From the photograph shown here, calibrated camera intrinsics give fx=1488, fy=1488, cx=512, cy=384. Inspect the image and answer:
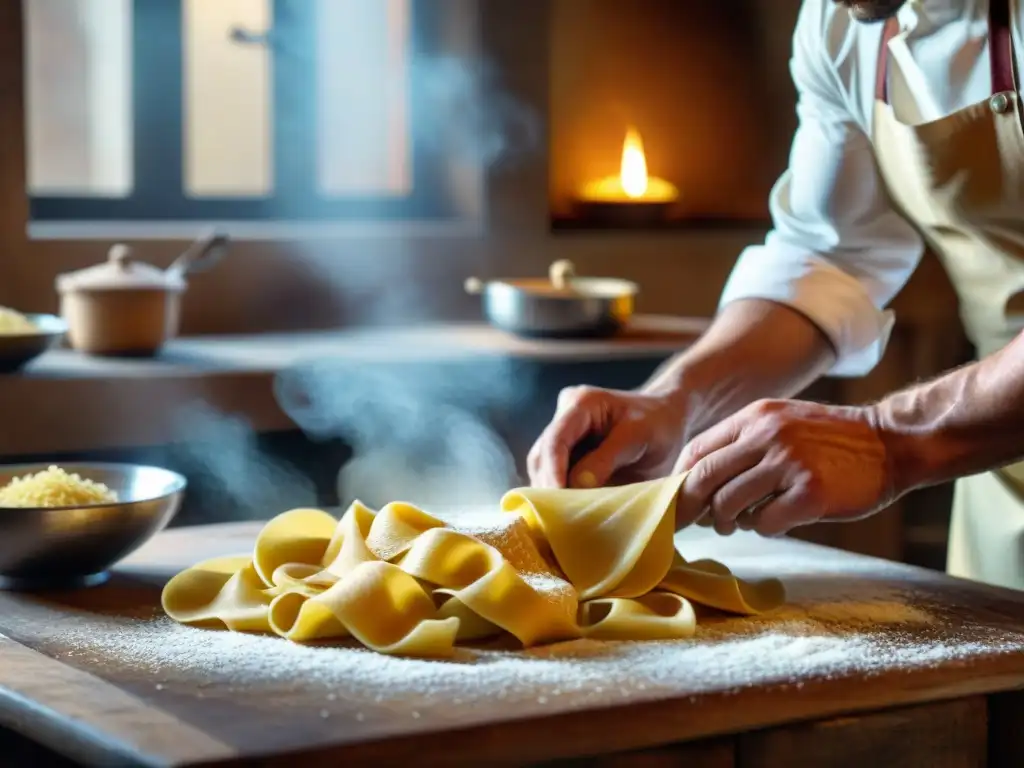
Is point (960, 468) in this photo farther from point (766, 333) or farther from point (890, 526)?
point (890, 526)

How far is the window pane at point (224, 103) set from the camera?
14.5 feet

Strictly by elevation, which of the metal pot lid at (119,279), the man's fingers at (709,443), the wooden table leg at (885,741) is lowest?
the wooden table leg at (885,741)

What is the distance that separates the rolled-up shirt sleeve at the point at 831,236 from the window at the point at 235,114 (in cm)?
234

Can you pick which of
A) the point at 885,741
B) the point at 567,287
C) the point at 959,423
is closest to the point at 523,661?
the point at 885,741

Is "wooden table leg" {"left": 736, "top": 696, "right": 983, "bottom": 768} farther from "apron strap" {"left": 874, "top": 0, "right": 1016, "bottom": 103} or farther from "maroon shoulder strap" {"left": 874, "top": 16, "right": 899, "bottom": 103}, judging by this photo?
"maroon shoulder strap" {"left": 874, "top": 16, "right": 899, "bottom": 103}

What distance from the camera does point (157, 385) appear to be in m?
3.01

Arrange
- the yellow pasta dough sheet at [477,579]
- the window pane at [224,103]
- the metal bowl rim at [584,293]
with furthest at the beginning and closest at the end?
1. the window pane at [224,103]
2. the metal bowl rim at [584,293]
3. the yellow pasta dough sheet at [477,579]

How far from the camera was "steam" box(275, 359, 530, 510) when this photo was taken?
3.27 metres

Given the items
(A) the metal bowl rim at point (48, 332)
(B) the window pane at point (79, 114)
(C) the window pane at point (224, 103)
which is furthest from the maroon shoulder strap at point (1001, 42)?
(B) the window pane at point (79, 114)

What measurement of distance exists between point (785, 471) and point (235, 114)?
10.7ft

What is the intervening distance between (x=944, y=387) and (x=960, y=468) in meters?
0.09

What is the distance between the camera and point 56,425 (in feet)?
9.70

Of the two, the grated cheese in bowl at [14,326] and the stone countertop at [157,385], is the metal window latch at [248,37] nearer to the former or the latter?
the stone countertop at [157,385]

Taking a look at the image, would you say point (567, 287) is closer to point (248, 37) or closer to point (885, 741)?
point (248, 37)
